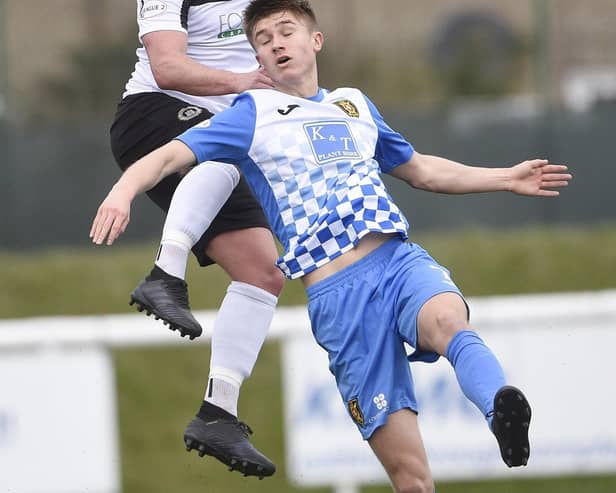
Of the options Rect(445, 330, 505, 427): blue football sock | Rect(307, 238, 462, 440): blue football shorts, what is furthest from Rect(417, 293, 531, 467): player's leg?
Rect(307, 238, 462, 440): blue football shorts

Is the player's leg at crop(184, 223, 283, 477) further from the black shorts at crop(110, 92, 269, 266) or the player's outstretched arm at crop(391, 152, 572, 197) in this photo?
the player's outstretched arm at crop(391, 152, 572, 197)

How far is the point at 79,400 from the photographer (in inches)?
292

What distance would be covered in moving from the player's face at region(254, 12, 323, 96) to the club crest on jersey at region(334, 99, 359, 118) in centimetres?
16

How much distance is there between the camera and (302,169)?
4.96 meters

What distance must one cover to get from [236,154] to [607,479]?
4642mm

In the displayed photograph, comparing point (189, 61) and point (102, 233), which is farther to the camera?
point (189, 61)

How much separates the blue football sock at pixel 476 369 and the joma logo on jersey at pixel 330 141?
75 cm

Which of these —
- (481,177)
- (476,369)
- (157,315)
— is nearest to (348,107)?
(481,177)

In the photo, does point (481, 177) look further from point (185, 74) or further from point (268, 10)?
point (185, 74)

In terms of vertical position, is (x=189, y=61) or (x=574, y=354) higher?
(x=189, y=61)

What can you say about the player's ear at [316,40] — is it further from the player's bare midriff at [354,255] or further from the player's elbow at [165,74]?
the player's bare midriff at [354,255]

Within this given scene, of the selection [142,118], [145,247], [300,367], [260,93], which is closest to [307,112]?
[260,93]

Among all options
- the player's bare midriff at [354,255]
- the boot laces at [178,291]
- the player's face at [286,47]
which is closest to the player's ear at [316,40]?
the player's face at [286,47]

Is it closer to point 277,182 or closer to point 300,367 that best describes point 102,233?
point 277,182
